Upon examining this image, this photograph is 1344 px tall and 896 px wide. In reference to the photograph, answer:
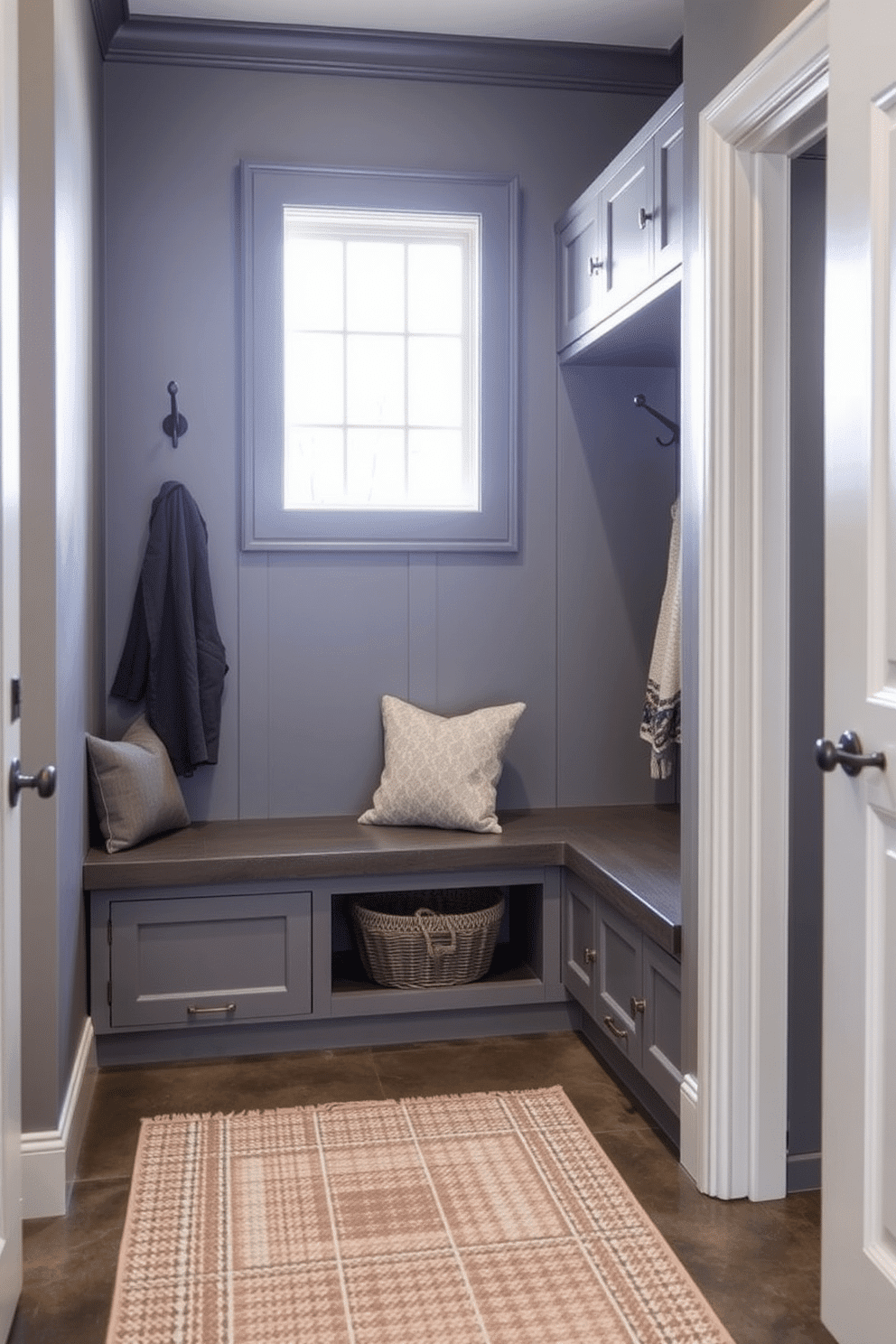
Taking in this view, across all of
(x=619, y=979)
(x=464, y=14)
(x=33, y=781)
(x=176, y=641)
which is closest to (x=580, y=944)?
(x=619, y=979)

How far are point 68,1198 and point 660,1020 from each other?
4.22 feet

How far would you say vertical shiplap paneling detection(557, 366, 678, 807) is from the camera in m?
3.85

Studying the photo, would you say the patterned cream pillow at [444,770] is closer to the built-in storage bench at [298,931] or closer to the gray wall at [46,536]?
the built-in storage bench at [298,931]

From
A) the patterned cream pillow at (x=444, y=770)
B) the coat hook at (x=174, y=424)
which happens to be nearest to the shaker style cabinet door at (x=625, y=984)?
the patterned cream pillow at (x=444, y=770)

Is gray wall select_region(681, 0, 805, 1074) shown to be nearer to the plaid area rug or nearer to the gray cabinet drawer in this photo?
the plaid area rug

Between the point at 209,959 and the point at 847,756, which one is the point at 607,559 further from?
the point at 847,756

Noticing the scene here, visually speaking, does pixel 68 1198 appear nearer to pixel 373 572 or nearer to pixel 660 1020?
pixel 660 1020

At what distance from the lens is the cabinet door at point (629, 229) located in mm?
2965

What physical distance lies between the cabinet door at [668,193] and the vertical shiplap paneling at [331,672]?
1261mm

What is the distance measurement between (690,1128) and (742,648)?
0.99 metres

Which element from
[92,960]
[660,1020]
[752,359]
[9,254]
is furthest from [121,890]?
[752,359]

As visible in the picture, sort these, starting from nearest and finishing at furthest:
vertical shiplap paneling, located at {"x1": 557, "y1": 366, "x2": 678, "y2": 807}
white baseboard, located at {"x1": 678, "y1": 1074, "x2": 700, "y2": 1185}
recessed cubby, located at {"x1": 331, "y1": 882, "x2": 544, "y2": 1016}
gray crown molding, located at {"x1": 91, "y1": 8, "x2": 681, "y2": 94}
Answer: white baseboard, located at {"x1": 678, "y1": 1074, "x2": 700, "y2": 1185}
recessed cubby, located at {"x1": 331, "y1": 882, "x2": 544, "y2": 1016}
gray crown molding, located at {"x1": 91, "y1": 8, "x2": 681, "y2": 94}
vertical shiplap paneling, located at {"x1": 557, "y1": 366, "x2": 678, "y2": 807}

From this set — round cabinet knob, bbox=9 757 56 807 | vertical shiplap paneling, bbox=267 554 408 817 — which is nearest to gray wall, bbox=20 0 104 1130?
round cabinet knob, bbox=9 757 56 807

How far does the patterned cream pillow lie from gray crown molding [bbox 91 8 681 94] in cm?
188
